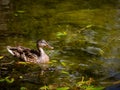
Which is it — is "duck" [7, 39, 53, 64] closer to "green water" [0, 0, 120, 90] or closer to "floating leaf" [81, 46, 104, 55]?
Answer: "green water" [0, 0, 120, 90]

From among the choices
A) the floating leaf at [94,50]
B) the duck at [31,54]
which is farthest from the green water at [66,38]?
the duck at [31,54]

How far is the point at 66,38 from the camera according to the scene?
33.9 ft

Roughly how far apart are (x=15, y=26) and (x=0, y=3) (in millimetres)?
3099

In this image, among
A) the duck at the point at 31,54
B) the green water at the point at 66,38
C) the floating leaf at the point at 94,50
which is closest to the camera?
the green water at the point at 66,38

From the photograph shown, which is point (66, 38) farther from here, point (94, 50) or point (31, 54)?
point (31, 54)

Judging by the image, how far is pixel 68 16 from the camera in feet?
41.5

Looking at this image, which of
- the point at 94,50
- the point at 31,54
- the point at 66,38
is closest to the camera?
the point at 31,54

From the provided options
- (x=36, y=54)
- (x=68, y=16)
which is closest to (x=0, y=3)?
(x=68, y=16)

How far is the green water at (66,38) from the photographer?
794 centimetres

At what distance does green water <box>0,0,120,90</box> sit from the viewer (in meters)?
7.94

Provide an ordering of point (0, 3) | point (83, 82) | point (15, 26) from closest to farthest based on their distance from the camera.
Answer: point (83, 82)
point (15, 26)
point (0, 3)

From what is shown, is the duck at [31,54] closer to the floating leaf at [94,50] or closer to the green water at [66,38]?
the green water at [66,38]

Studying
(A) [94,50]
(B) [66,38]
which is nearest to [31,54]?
(A) [94,50]

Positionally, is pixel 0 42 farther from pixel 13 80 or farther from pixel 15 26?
pixel 13 80
